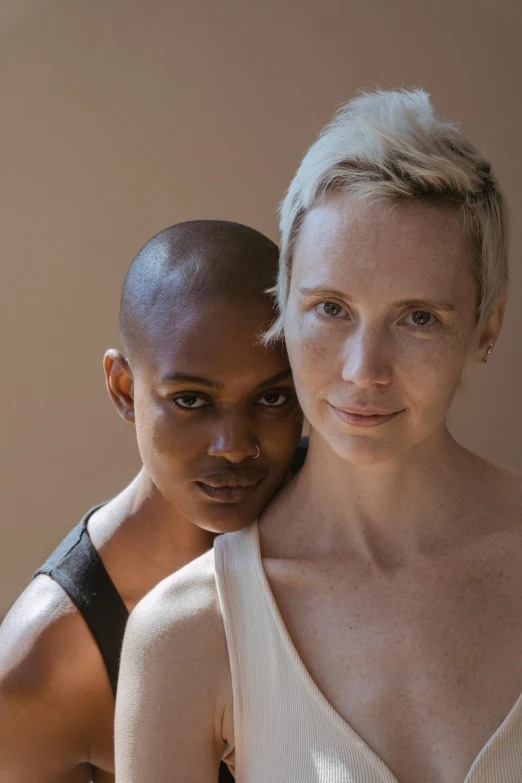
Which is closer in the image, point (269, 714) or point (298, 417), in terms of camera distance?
point (269, 714)

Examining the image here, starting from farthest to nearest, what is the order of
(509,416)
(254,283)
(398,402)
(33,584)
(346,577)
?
(509,416)
(33,584)
(254,283)
(346,577)
(398,402)

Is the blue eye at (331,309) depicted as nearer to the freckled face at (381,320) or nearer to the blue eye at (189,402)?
the freckled face at (381,320)

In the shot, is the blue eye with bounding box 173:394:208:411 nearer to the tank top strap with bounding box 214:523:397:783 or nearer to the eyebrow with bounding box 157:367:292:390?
the eyebrow with bounding box 157:367:292:390

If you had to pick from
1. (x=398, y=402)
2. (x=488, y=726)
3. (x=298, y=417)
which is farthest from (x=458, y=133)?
(x=488, y=726)

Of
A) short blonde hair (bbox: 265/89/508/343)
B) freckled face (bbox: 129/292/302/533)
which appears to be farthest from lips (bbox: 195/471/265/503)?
short blonde hair (bbox: 265/89/508/343)

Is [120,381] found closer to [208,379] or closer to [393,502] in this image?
[208,379]

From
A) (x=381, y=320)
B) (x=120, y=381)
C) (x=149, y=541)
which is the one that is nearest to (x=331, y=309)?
(x=381, y=320)

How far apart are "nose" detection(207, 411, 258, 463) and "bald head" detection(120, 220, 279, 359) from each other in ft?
0.51

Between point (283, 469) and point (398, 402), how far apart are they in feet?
1.18

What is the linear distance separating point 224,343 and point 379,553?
345 millimetres

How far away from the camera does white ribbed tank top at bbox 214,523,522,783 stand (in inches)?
41.7

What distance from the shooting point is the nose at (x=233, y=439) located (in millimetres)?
1366

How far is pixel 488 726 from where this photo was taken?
42.7 inches

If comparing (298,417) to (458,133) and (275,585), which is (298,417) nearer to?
(275,585)
